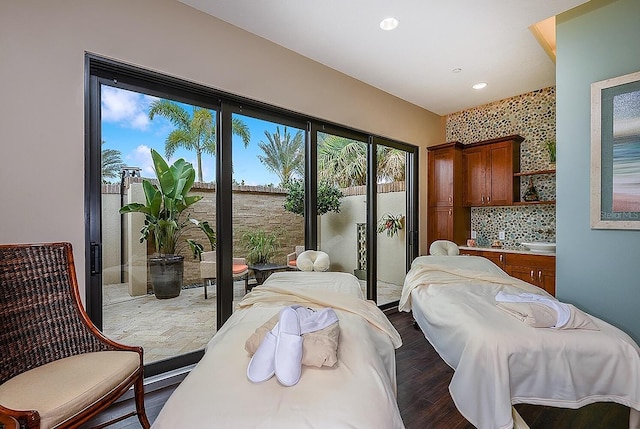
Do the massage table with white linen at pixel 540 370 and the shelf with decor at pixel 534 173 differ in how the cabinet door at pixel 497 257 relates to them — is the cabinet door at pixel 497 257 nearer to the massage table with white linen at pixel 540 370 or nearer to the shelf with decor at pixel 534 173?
the shelf with decor at pixel 534 173

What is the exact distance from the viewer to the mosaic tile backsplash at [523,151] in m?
4.09

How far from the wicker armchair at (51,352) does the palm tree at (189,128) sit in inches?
45.4

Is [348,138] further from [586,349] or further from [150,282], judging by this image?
[586,349]

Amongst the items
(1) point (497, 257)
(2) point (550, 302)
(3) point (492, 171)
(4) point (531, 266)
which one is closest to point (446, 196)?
(3) point (492, 171)

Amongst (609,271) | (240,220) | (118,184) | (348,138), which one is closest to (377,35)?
(348,138)

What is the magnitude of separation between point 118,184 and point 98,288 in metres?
0.78

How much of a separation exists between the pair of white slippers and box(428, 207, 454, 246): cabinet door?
394 cm

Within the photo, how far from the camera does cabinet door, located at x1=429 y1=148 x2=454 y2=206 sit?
4.60 meters

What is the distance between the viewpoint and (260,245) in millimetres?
3100

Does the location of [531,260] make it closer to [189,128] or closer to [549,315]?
[549,315]

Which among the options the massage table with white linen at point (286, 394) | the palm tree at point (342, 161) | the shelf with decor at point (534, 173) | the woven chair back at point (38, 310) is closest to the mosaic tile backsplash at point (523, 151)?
the shelf with decor at point (534, 173)

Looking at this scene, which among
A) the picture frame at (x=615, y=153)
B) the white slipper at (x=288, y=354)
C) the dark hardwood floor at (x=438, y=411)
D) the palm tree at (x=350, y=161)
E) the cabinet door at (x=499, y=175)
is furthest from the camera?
the cabinet door at (x=499, y=175)

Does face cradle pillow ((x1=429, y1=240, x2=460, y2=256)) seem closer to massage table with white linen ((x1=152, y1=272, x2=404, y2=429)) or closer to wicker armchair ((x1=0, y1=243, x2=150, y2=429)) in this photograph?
massage table with white linen ((x1=152, y1=272, x2=404, y2=429))

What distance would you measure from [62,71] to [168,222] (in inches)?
48.9
